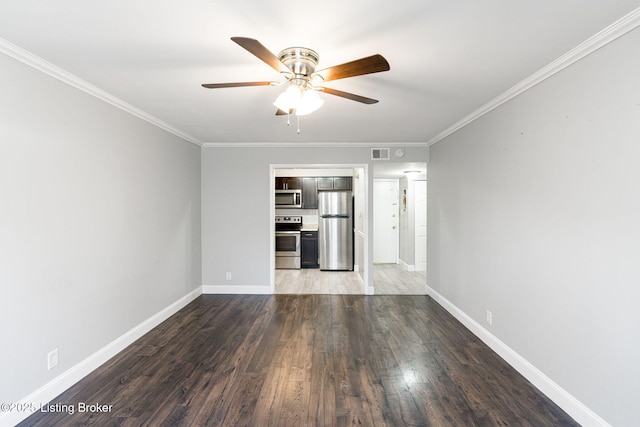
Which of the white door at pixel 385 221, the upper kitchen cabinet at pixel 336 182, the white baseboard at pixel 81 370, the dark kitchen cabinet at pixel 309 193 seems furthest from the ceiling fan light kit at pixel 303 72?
the white door at pixel 385 221

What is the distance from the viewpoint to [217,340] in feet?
10.5

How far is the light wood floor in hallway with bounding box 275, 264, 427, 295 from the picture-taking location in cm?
507

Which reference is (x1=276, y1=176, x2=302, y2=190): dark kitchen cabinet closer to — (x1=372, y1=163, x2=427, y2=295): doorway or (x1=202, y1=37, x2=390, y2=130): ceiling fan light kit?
(x1=372, y1=163, x2=427, y2=295): doorway

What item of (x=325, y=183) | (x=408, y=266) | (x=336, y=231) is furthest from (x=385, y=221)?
(x=325, y=183)

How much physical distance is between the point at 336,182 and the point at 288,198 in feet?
3.87

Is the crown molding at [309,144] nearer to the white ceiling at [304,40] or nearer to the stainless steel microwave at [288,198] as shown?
the white ceiling at [304,40]

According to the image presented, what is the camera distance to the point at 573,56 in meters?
1.99

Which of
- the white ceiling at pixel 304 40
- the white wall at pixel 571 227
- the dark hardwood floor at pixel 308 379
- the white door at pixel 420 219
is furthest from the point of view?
the white door at pixel 420 219

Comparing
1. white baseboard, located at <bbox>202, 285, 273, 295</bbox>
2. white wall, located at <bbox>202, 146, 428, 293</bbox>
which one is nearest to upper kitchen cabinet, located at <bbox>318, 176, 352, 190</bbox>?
white wall, located at <bbox>202, 146, 428, 293</bbox>

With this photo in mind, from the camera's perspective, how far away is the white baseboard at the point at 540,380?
1920 millimetres

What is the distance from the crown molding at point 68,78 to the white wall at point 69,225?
0.05 metres

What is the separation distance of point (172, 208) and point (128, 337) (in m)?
1.58

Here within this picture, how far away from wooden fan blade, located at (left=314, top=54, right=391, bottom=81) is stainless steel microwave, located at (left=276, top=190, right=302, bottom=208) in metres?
5.31

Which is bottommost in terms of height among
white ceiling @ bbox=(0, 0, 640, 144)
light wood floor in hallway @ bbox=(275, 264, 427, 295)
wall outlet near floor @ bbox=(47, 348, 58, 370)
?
light wood floor in hallway @ bbox=(275, 264, 427, 295)
